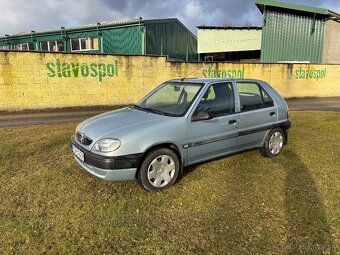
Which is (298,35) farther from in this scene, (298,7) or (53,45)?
(53,45)

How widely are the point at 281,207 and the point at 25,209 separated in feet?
10.6

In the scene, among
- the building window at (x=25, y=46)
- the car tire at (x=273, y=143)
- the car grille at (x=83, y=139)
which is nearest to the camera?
the car grille at (x=83, y=139)

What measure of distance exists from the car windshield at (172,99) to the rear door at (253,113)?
2.98 feet

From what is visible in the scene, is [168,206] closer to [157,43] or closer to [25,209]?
[25,209]

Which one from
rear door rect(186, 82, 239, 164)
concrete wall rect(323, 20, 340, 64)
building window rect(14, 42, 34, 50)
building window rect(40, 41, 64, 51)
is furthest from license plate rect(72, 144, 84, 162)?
building window rect(14, 42, 34, 50)

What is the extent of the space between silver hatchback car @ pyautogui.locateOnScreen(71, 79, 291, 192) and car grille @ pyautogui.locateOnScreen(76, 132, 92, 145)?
1 cm

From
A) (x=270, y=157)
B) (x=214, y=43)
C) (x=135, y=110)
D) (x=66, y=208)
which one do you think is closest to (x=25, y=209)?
(x=66, y=208)

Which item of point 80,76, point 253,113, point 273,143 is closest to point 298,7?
point 80,76

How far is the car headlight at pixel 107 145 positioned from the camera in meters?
3.55

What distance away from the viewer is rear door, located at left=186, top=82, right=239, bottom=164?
4.15 meters

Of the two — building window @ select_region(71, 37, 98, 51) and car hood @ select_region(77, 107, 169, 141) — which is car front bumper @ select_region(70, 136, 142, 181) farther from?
building window @ select_region(71, 37, 98, 51)

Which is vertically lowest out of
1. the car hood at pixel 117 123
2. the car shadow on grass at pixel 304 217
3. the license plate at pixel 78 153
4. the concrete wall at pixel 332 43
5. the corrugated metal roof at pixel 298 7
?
the car shadow on grass at pixel 304 217

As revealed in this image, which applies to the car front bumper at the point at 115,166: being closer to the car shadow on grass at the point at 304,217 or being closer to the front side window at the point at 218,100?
the front side window at the point at 218,100

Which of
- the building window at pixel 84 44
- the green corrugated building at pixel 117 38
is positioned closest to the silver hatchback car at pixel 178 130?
the green corrugated building at pixel 117 38
